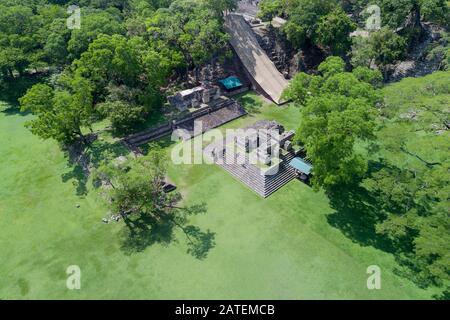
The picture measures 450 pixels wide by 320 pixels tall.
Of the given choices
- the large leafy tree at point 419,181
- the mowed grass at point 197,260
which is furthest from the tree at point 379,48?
the mowed grass at point 197,260

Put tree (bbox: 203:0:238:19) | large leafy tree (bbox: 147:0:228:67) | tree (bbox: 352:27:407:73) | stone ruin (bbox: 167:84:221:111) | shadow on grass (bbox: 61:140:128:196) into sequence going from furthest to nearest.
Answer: tree (bbox: 203:0:238:19) → tree (bbox: 352:27:407:73) → stone ruin (bbox: 167:84:221:111) → large leafy tree (bbox: 147:0:228:67) → shadow on grass (bbox: 61:140:128:196)

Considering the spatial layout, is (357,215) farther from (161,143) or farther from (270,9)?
(270,9)

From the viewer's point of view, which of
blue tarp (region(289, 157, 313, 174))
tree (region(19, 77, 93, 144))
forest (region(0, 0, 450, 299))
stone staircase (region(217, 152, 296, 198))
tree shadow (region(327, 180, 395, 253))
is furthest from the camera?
tree (region(19, 77, 93, 144))

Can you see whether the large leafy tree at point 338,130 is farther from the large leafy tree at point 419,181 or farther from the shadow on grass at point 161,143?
the shadow on grass at point 161,143

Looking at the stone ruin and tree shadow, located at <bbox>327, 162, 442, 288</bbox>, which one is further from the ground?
the stone ruin

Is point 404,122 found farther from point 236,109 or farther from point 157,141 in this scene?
point 157,141

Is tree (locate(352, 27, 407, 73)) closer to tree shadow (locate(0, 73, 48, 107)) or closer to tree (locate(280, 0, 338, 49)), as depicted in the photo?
tree (locate(280, 0, 338, 49))

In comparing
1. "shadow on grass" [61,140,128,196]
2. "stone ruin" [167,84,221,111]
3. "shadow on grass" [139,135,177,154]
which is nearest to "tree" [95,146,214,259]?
"shadow on grass" [61,140,128,196]
